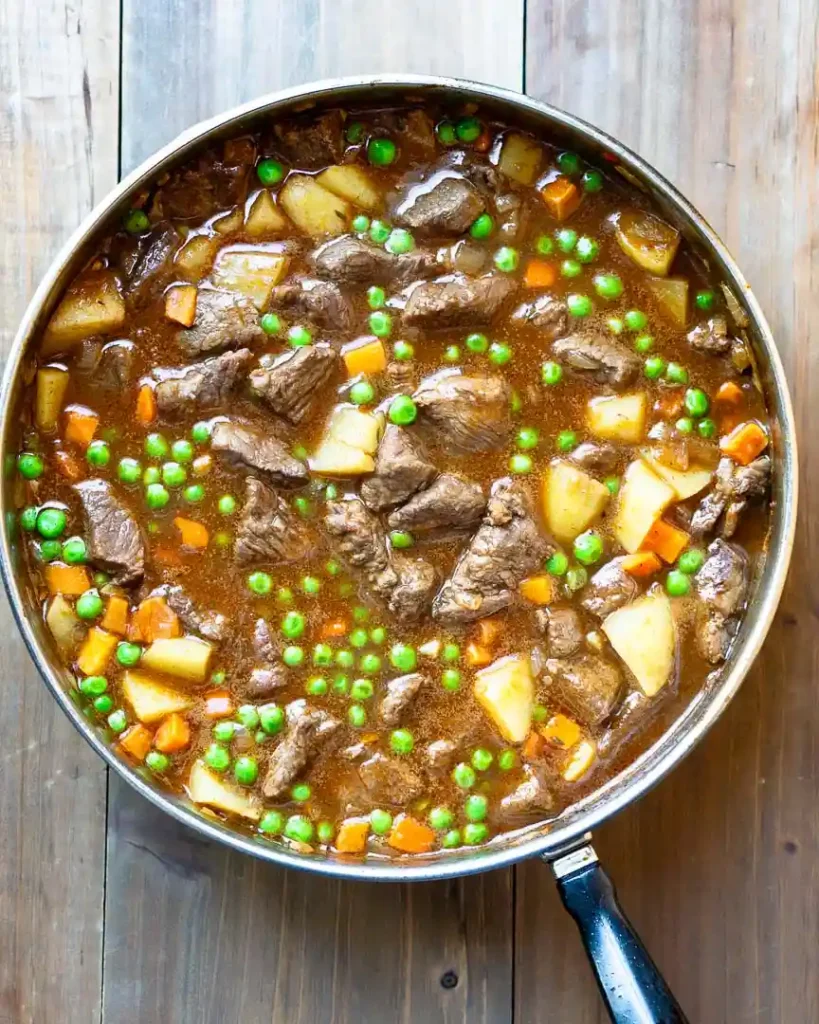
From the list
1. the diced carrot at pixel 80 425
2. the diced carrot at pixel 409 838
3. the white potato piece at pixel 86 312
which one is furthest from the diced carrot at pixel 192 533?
the diced carrot at pixel 409 838

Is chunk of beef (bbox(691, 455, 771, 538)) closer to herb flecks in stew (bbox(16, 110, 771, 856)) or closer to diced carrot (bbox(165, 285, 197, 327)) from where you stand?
herb flecks in stew (bbox(16, 110, 771, 856))

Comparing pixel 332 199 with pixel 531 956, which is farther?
pixel 531 956

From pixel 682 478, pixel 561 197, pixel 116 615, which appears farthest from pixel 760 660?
pixel 116 615

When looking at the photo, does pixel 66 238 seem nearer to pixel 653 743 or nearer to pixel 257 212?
pixel 257 212

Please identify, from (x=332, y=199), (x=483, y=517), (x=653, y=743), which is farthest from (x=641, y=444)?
(x=332, y=199)

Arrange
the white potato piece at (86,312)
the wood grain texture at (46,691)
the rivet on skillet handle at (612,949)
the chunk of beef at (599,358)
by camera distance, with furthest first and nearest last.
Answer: the wood grain texture at (46,691)
the chunk of beef at (599,358)
the white potato piece at (86,312)
the rivet on skillet handle at (612,949)

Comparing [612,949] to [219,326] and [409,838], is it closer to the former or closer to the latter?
[409,838]

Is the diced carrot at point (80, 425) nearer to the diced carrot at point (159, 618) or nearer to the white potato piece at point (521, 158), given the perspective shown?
the diced carrot at point (159, 618)

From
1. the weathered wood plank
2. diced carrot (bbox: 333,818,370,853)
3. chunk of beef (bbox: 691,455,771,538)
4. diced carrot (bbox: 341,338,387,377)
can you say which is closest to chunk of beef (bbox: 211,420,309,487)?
diced carrot (bbox: 341,338,387,377)
